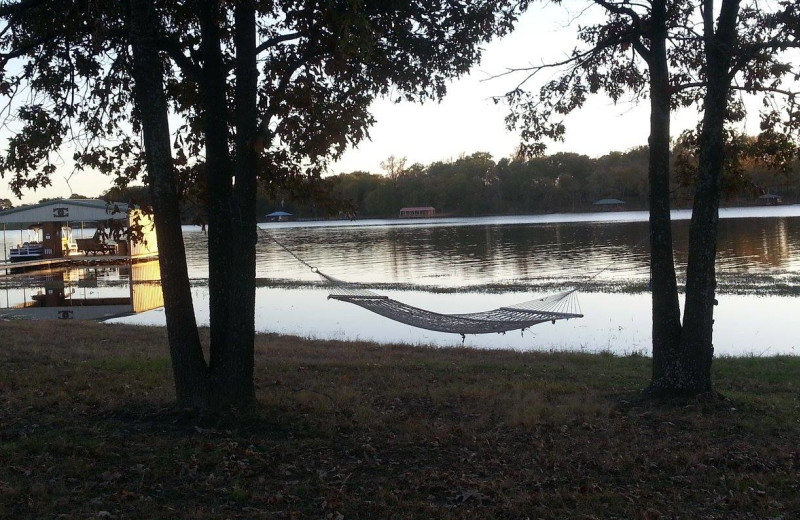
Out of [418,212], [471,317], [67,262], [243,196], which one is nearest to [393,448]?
[243,196]

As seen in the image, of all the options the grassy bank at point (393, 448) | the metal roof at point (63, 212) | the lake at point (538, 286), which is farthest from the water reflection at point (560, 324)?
the metal roof at point (63, 212)

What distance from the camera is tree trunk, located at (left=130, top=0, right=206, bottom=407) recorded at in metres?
5.72

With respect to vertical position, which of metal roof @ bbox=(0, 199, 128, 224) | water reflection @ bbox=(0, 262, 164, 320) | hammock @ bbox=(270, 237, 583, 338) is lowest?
water reflection @ bbox=(0, 262, 164, 320)

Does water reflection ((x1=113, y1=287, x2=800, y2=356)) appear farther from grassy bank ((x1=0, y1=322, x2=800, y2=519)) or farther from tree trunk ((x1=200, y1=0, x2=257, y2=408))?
tree trunk ((x1=200, y1=0, x2=257, y2=408))

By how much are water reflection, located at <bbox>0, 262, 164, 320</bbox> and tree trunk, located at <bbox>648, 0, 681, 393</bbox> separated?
16192 millimetres

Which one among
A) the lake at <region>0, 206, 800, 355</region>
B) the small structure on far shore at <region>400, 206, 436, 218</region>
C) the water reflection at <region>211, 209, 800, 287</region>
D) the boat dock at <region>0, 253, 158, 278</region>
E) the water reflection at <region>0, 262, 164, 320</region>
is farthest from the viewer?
the small structure on far shore at <region>400, 206, 436, 218</region>

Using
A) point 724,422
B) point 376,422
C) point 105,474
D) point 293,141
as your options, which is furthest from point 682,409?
point 105,474

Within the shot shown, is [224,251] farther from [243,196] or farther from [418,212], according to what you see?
[418,212]

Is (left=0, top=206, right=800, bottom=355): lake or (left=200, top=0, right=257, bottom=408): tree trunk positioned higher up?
(left=200, top=0, right=257, bottom=408): tree trunk

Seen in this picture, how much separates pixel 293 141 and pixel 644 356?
7072 millimetres

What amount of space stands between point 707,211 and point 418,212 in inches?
3795

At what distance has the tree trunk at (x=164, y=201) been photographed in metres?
5.72

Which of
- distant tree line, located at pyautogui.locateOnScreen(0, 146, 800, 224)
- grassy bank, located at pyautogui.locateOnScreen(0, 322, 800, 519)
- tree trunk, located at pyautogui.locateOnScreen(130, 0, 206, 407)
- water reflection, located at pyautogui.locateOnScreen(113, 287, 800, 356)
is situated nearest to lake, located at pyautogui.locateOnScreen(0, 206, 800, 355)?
water reflection, located at pyautogui.locateOnScreen(113, 287, 800, 356)

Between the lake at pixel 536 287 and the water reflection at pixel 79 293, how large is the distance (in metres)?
1.28
